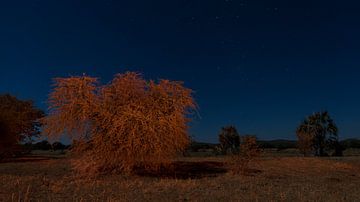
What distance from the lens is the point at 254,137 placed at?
31609mm

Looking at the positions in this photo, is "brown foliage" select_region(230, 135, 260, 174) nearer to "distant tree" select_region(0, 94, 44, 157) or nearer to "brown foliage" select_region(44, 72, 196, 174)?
"brown foliage" select_region(44, 72, 196, 174)

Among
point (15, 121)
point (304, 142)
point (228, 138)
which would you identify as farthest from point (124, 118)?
point (228, 138)

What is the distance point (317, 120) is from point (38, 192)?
67.5 m

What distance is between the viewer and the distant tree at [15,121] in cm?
4078

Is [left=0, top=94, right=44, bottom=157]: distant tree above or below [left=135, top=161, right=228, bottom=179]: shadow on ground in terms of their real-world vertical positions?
above

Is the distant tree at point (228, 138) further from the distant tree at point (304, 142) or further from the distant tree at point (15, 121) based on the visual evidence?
the distant tree at point (15, 121)

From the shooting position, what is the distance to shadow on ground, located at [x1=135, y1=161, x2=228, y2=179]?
27.1m

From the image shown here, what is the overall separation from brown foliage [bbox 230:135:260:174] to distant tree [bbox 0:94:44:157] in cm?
2271

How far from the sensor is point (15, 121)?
42.4m

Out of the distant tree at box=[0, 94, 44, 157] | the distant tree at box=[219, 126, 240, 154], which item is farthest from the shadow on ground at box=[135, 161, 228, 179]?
the distant tree at box=[219, 126, 240, 154]

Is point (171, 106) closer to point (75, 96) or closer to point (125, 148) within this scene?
point (125, 148)

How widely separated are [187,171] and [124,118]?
8.20 m

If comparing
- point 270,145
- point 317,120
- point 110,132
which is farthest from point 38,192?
point 270,145

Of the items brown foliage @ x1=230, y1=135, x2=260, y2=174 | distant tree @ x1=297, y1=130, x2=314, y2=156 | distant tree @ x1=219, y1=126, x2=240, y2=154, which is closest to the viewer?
brown foliage @ x1=230, y1=135, x2=260, y2=174
